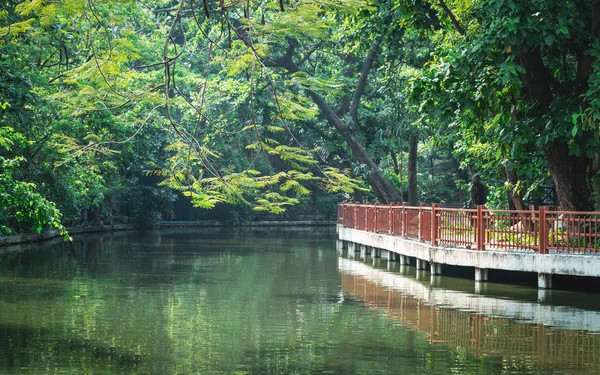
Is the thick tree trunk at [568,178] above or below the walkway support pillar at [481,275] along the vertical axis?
above

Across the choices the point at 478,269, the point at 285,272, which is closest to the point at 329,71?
the point at 285,272

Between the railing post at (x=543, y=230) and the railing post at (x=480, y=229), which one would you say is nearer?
the railing post at (x=543, y=230)

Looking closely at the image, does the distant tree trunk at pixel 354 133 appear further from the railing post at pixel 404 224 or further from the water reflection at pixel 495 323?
the water reflection at pixel 495 323

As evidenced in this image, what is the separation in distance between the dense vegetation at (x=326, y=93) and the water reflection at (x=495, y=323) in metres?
2.71

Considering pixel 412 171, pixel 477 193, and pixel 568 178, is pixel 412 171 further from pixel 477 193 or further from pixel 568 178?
pixel 568 178

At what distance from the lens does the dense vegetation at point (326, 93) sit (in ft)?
39.1

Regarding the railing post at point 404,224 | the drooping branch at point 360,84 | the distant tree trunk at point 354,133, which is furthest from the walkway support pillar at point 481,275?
the drooping branch at point 360,84

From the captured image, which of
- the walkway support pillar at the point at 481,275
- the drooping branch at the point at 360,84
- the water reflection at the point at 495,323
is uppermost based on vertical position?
the drooping branch at the point at 360,84

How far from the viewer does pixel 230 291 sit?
21438 millimetres

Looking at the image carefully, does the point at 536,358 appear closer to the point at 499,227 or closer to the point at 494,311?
the point at 494,311

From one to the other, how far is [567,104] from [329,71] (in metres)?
26.6

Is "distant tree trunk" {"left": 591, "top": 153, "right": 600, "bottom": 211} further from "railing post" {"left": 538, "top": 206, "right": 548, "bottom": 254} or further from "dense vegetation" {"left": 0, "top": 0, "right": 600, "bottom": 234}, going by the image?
"railing post" {"left": 538, "top": 206, "right": 548, "bottom": 254}

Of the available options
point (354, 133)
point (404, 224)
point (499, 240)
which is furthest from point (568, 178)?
point (354, 133)

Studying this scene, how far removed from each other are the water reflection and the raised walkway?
1.46 meters
